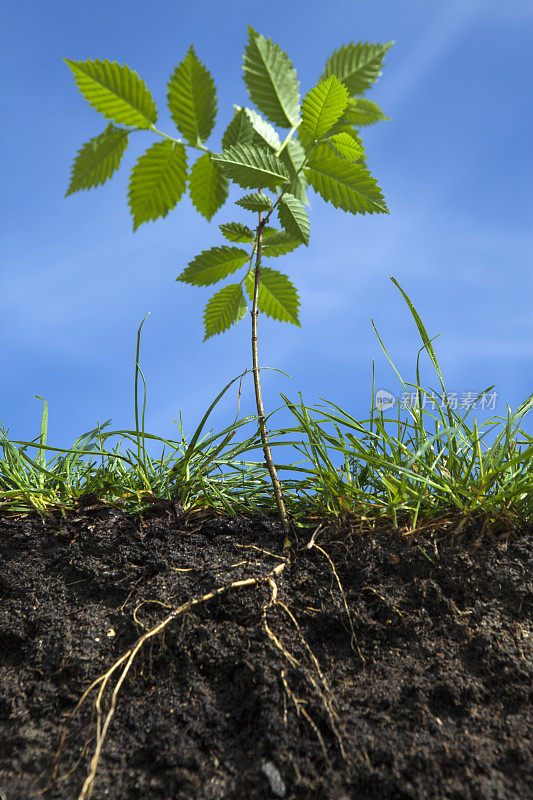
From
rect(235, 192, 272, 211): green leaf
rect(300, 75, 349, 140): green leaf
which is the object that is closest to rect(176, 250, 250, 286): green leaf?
rect(235, 192, 272, 211): green leaf

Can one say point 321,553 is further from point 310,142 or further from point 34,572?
point 310,142

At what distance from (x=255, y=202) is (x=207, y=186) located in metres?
0.15

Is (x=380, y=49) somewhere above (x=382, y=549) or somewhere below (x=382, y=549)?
above

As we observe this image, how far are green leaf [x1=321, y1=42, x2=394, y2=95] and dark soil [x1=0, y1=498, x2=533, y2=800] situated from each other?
1203mm

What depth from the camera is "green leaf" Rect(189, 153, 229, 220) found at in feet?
4.87

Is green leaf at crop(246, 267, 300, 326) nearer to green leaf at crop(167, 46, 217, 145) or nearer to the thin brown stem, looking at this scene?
the thin brown stem

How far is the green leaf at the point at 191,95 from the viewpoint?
1.40 m

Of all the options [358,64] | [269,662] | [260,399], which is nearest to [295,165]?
[358,64]

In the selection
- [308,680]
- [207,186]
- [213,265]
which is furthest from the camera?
[213,265]

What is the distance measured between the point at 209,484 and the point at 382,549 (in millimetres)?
547

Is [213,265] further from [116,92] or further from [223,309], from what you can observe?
[116,92]

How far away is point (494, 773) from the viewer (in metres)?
1.01

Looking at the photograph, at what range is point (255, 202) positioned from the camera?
1461 millimetres

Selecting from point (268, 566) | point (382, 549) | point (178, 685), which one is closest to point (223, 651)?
point (178, 685)
